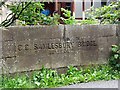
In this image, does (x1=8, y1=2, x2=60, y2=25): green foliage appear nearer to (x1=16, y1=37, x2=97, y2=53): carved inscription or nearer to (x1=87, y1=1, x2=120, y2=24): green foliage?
(x1=16, y1=37, x2=97, y2=53): carved inscription

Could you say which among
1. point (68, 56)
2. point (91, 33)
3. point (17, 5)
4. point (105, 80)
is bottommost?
point (105, 80)

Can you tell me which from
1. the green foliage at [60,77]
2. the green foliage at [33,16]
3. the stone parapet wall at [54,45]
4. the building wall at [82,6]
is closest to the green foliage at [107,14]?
the stone parapet wall at [54,45]

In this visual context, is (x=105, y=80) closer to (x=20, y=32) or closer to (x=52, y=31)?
(x=52, y=31)

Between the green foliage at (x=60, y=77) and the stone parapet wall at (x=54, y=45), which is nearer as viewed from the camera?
the green foliage at (x=60, y=77)

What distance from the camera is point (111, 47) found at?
7.32 m

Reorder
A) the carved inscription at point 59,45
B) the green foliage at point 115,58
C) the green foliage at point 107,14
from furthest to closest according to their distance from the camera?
the green foliage at point 107,14
the green foliage at point 115,58
the carved inscription at point 59,45

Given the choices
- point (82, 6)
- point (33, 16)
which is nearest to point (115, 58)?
point (33, 16)

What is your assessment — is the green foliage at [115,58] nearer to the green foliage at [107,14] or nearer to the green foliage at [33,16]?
the green foliage at [107,14]

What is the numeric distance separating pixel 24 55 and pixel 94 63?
169cm

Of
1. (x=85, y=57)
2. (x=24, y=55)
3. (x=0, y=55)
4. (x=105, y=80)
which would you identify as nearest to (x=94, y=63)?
(x=85, y=57)

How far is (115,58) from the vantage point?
7117 millimetres

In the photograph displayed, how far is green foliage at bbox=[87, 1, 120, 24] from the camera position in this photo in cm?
785

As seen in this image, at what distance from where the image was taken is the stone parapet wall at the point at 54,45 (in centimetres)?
598

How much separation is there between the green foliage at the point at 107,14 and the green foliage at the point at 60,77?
1.25 m
